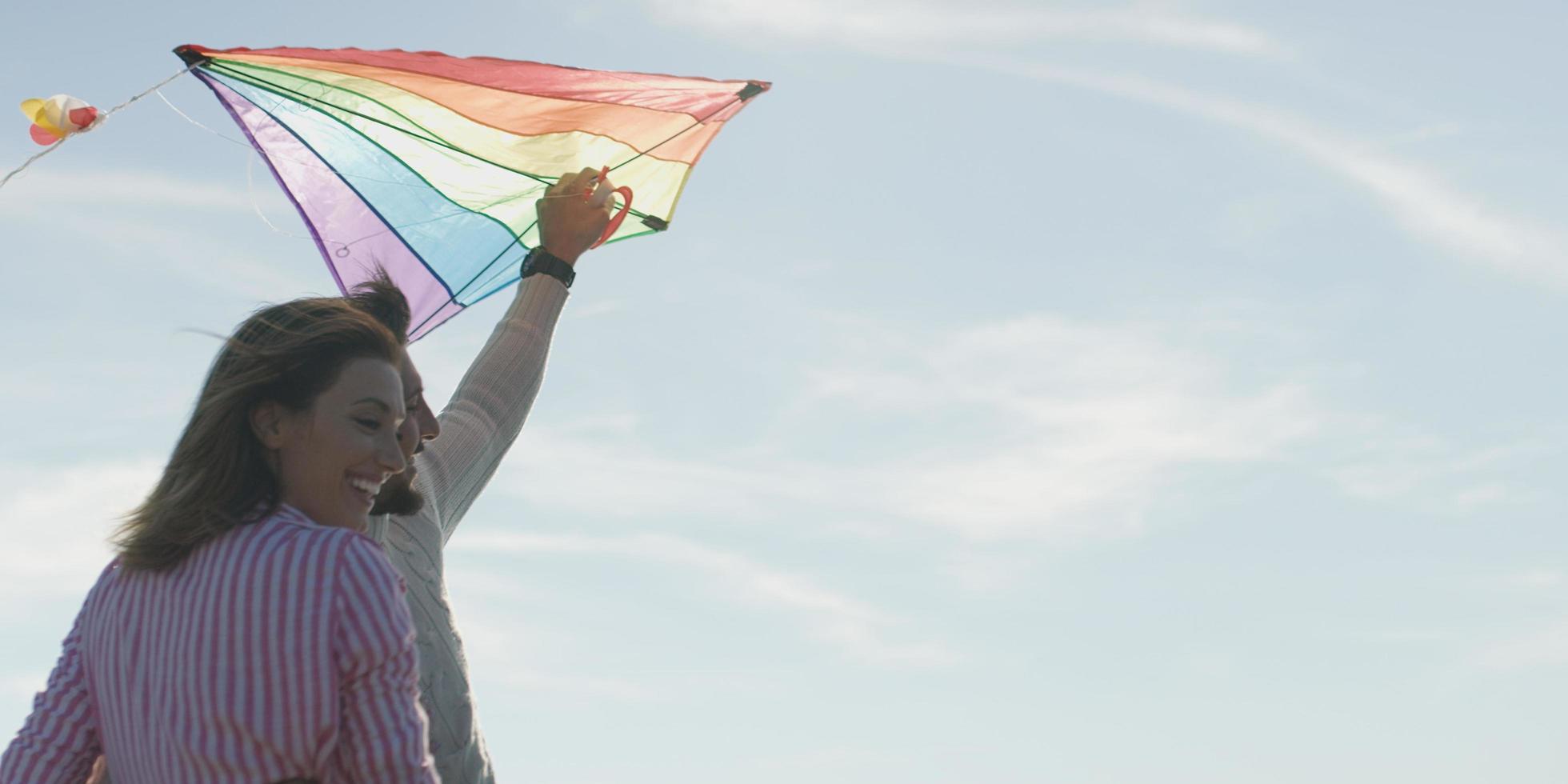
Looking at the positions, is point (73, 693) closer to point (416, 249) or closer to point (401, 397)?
point (401, 397)

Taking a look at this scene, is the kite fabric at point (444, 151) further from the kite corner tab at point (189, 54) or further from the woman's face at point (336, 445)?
the woman's face at point (336, 445)

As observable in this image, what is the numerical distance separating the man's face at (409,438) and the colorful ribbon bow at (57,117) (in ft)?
5.25

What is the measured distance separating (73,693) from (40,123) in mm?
2038

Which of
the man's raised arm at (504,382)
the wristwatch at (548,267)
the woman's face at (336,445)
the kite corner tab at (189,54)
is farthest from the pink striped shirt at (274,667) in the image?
the kite corner tab at (189,54)

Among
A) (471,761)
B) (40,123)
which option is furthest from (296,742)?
(40,123)

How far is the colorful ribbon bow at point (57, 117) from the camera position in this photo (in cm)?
383

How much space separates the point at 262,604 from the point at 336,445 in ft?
0.98

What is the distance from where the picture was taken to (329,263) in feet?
16.1

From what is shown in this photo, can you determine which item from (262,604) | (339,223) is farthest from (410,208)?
(262,604)

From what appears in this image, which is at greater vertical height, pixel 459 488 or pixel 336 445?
pixel 459 488

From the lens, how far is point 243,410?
7.66 ft

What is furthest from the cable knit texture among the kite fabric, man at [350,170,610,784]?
the kite fabric

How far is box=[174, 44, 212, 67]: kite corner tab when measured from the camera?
4.23 m

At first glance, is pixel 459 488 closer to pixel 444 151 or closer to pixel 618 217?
pixel 618 217
